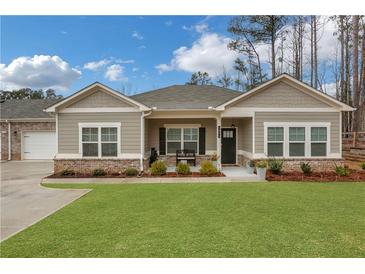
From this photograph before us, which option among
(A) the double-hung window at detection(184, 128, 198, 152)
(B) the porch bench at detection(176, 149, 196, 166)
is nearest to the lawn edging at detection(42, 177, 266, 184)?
(B) the porch bench at detection(176, 149, 196, 166)

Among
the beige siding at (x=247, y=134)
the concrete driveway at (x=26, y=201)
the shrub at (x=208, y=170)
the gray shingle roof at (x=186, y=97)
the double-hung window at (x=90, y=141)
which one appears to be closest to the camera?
the concrete driveway at (x=26, y=201)

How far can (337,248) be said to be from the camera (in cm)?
399

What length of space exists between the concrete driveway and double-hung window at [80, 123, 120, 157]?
7.82 ft

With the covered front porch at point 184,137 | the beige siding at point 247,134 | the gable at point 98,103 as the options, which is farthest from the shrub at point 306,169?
the gable at point 98,103

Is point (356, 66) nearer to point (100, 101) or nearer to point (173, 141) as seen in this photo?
point (173, 141)

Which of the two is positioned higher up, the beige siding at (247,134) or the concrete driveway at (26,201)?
the beige siding at (247,134)

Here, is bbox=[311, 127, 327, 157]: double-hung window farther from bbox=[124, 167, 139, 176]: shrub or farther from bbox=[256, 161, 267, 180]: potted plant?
bbox=[124, 167, 139, 176]: shrub

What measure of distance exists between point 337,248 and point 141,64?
891 inches

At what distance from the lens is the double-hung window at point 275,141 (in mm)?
11844

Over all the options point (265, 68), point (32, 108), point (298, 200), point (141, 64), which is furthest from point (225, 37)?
point (298, 200)

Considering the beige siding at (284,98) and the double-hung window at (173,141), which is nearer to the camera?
the beige siding at (284,98)

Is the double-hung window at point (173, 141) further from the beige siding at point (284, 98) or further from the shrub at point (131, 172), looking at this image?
the beige siding at point (284, 98)

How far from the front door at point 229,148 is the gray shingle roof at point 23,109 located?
41.7 ft
